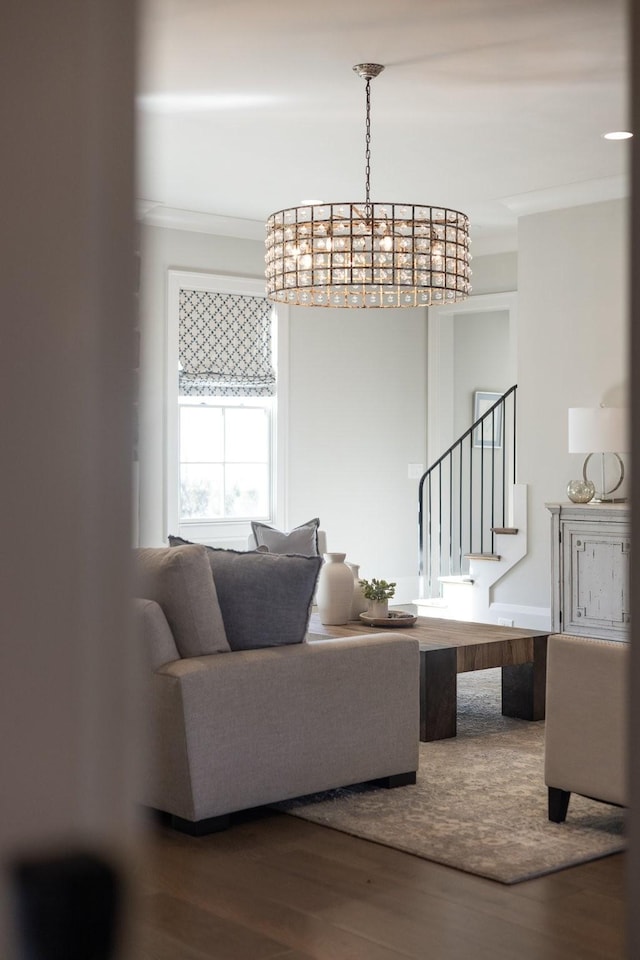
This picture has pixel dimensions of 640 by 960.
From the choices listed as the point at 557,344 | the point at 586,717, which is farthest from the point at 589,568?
the point at 586,717

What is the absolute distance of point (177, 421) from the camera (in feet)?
25.3

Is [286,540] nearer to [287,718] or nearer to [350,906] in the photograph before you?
[287,718]

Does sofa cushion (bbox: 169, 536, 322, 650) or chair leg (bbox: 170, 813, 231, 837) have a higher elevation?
sofa cushion (bbox: 169, 536, 322, 650)

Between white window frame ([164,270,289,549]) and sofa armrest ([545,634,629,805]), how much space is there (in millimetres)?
4473

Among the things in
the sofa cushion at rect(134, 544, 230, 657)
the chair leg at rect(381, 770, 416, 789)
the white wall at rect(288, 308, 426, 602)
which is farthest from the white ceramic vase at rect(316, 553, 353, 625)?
the white wall at rect(288, 308, 426, 602)

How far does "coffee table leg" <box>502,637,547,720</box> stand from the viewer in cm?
491

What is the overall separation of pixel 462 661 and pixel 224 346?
399cm

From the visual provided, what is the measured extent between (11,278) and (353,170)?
18.2 feet

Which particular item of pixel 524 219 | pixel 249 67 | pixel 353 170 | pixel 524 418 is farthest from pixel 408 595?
pixel 249 67

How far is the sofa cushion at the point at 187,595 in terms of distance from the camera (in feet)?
11.6

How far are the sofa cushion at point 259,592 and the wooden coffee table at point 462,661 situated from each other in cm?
92

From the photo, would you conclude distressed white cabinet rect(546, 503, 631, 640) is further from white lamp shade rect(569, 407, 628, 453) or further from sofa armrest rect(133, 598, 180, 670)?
sofa armrest rect(133, 598, 180, 670)

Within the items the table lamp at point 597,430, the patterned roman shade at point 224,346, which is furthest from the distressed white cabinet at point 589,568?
the patterned roman shade at point 224,346

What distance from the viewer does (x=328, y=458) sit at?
8.57 meters
